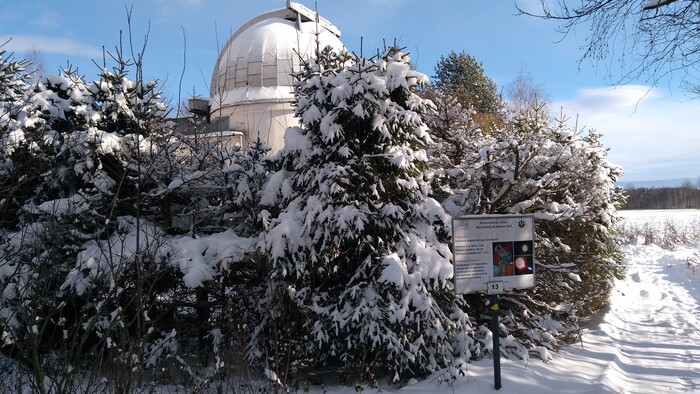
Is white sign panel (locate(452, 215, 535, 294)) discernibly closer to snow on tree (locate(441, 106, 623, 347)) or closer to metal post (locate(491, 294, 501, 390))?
metal post (locate(491, 294, 501, 390))

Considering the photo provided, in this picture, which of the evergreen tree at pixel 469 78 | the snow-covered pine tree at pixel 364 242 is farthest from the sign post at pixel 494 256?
the evergreen tree at pixel 469 78

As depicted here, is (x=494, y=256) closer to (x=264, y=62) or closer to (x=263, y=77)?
(x=263, y=77)

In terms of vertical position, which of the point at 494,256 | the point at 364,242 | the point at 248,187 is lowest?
the point at 494,256

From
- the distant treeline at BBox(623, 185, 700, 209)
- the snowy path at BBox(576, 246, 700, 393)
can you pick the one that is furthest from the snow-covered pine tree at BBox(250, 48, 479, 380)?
the distant treeline at BBox(623, 185, 700, 209)

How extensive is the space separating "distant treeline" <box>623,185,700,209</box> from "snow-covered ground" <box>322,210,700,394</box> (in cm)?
7951

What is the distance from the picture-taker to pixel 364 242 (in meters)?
5.77

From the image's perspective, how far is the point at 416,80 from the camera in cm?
631

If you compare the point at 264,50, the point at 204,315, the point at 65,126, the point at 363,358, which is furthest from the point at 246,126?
the point at 363,358

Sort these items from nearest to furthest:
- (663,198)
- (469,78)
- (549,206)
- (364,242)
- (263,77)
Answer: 1. (364,242)
2. (549,206)
3. (263,77)
4. (469,78)
5. (663,198)

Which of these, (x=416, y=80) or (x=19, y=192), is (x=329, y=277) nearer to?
(x=416, y=80)

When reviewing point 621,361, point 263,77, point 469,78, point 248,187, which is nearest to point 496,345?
point 621,361

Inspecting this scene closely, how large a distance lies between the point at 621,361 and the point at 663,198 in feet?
307

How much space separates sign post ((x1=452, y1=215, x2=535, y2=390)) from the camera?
203 inches

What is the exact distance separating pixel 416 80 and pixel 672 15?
3.01 meters
